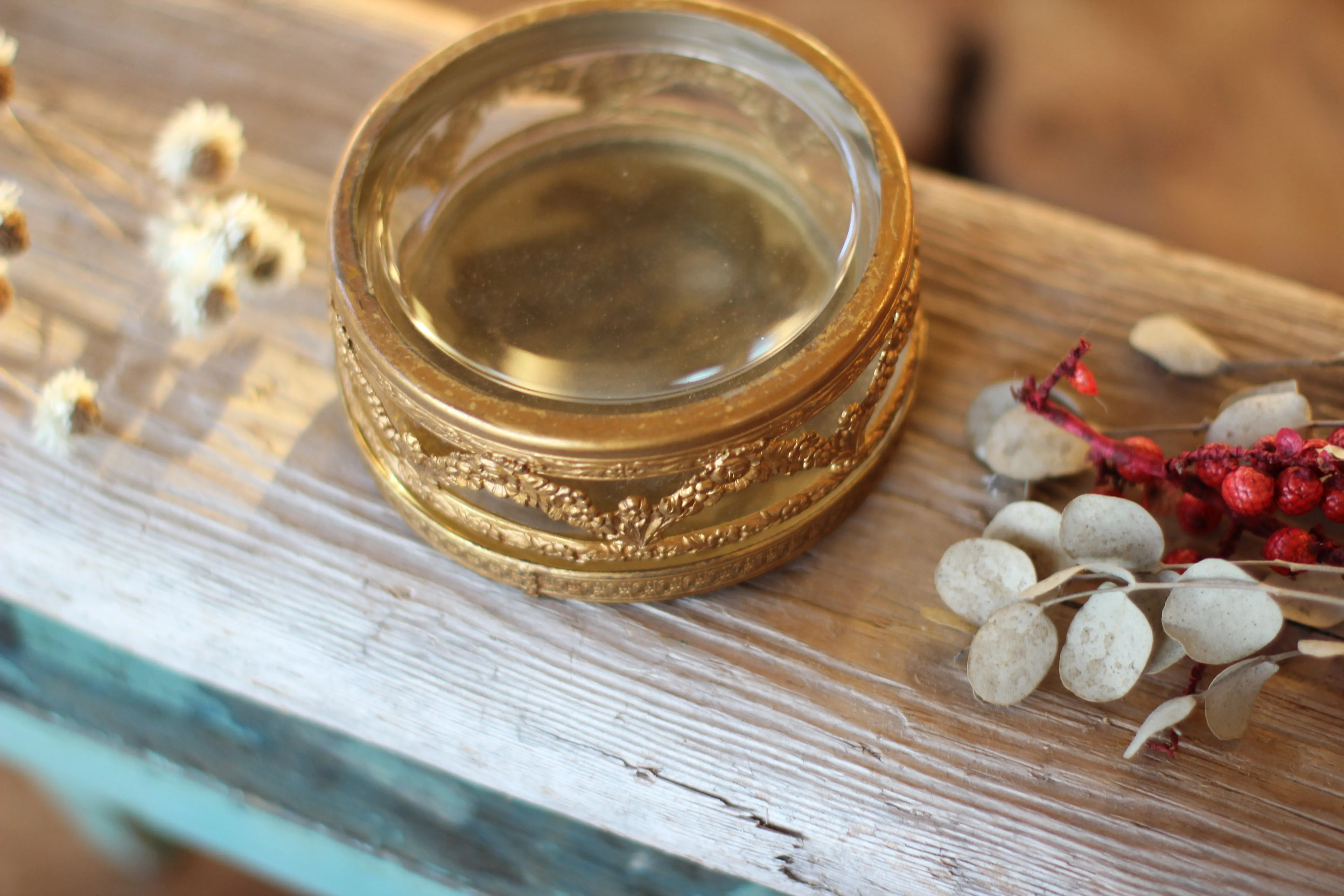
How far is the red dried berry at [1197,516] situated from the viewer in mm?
585

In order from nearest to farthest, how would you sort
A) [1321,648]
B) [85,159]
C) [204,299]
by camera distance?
[1321,648], [204,299], [85,159]

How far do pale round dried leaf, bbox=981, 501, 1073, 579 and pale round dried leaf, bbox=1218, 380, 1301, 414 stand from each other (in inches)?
5.4

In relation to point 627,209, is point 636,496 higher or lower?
lower

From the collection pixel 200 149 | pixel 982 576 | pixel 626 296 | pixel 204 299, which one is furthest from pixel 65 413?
pixel 982 576

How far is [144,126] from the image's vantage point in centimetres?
82

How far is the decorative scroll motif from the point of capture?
51cm

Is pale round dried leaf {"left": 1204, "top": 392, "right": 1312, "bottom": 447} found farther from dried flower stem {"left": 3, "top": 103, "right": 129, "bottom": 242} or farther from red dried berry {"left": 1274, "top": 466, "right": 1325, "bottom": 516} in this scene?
dried flower stem {"left": 3, "top": 103, "right": 129, "bottom": 242}

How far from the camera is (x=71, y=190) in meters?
0.78

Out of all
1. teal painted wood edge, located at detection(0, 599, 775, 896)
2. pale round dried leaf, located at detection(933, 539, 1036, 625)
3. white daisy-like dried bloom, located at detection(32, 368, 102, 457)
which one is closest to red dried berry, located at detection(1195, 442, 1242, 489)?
pale round dried leaf, located at detection(933, 539, 1036, 625)

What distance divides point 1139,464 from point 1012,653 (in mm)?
138

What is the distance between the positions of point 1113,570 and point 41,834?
4.35 feet

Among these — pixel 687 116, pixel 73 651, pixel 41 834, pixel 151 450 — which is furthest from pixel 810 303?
pixel 41 834

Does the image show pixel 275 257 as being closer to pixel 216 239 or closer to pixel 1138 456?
pixel 216 239

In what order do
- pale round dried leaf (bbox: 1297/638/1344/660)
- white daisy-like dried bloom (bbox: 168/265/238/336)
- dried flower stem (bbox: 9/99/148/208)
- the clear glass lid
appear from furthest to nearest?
dried flower stem (bbox: 9/99/148/208) → white daisy-like dried bloom (bbox: 168/265/238/336) → the clear glass lid → pale round dried leaf (bbox: 1297/638/1344/660)
